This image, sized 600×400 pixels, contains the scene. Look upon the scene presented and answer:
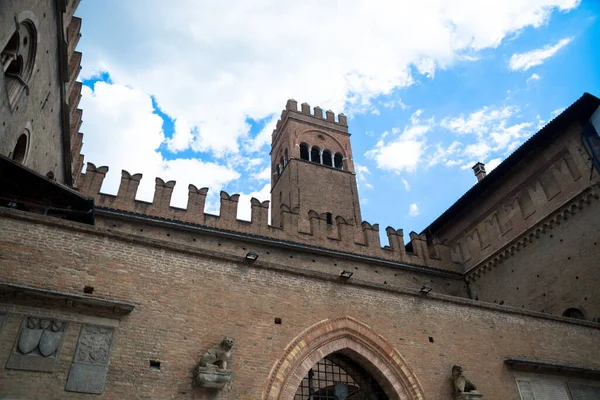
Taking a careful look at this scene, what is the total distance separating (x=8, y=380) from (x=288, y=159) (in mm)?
15921

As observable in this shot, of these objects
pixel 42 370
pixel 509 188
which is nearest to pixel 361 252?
pixel 509 188

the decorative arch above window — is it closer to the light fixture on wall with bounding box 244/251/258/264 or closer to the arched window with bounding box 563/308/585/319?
the light fixture on wall with bounding box 244/251/258/264

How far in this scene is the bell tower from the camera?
18484mm

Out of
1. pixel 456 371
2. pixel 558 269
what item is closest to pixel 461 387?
pixel 456 371

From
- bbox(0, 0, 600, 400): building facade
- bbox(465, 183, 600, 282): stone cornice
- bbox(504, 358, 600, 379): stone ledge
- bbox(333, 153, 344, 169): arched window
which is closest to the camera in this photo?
bbox(0, 0, 600, 400): building facade

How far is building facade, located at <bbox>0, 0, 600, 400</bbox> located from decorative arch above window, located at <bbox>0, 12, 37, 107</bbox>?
3cm

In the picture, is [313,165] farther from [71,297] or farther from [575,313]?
[71,297]

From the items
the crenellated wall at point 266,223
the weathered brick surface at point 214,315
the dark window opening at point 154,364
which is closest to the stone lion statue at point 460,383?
the weathered brick surface at point 214,315

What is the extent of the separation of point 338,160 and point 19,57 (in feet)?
50.7

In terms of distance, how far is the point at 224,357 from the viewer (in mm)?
5914

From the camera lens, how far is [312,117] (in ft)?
73.8

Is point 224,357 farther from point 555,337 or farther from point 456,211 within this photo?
point 456,211

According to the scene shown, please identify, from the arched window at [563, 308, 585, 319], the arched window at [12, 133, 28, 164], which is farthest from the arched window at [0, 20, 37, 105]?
the arched window at [563, 308, 585, 319]

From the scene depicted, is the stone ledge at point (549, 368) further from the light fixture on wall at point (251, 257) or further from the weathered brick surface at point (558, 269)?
the light fixture on wall at point (251, 257)
